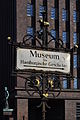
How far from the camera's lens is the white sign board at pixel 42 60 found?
13.0 meters

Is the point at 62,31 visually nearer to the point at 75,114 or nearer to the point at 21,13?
the point at 21,13

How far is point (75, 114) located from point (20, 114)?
888 cm

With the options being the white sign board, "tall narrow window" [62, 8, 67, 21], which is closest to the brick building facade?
"tall narrow window" [62, 8, 67, 21]

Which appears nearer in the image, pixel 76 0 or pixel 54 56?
pixel 54 56

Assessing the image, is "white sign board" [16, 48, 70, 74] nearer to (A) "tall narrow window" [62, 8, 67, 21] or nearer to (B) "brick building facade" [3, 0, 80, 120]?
(B) "brick building facade" [3, 0, 80, 120]

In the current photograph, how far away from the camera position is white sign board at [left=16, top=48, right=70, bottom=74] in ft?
42.6

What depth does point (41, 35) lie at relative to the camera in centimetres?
1395

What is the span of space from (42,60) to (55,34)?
152ft

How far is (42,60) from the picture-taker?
1327cm

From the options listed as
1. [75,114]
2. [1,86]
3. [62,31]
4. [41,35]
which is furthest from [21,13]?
[41,35]

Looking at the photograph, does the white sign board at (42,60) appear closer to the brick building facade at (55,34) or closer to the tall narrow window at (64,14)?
the brick building facade at (55,34)

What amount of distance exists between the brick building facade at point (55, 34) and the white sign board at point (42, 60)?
135ft

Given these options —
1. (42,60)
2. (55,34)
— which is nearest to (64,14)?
(55,34)

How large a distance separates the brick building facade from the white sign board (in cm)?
4100
